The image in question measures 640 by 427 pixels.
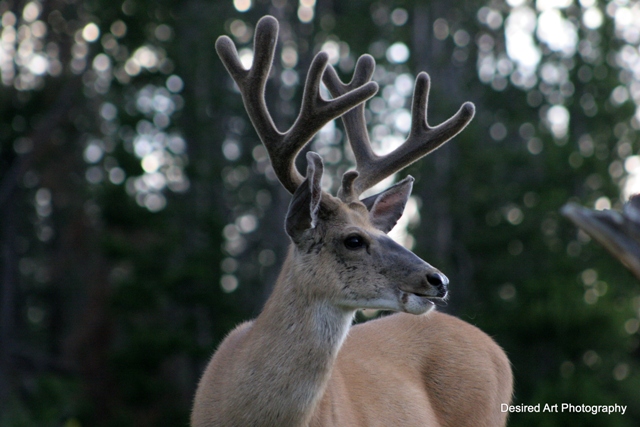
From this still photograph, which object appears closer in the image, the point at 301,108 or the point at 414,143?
the point at 301,108

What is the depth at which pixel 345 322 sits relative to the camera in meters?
5.40

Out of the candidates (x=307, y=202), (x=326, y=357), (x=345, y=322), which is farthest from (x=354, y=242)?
(x=326, y=357)

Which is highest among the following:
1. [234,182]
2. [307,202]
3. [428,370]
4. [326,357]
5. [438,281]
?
[307,202]

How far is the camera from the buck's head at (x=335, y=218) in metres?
5.35

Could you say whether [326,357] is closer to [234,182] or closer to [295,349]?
[295,349]

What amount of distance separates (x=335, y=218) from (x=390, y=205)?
2.83ft

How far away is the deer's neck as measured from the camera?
5133 millimetres

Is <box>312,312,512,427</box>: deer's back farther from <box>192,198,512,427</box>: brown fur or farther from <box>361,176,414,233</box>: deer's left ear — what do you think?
<box>361,176,414,233</box>: deer's left ear

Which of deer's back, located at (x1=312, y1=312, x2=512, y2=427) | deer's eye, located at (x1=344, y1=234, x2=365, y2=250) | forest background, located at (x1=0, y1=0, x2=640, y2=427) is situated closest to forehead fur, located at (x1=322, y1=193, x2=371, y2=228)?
deer's eye, located at (x1=344, y1=234, x2=365, y2=250)

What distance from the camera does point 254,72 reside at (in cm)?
591

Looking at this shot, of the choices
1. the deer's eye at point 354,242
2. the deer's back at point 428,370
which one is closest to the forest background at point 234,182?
the deer's back at point 428,370

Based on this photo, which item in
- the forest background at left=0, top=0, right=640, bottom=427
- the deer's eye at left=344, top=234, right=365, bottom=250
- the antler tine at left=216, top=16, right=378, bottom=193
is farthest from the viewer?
the forest background at left=0, top=0, right=640, bottom=427

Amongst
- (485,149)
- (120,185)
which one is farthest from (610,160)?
(120,185)

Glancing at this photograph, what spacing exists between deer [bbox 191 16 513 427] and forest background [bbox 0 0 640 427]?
1271 centimetres
